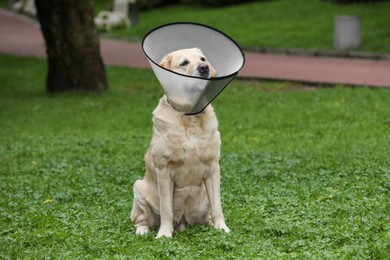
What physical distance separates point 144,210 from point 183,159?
0.68m

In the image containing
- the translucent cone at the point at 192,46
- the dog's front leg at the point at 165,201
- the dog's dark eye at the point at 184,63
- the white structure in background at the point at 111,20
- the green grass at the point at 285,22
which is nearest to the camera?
the translucent cone at the point at 192,46

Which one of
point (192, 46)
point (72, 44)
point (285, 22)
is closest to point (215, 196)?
point (192, 46)

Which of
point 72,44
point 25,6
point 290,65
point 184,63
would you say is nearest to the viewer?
point 184,63

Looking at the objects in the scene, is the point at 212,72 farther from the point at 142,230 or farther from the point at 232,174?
the point at 232,174

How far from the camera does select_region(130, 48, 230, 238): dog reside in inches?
278

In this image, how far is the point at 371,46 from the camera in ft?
70.1

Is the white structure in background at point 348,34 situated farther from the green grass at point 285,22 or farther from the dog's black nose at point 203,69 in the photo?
the dog's black nose at point 203,69

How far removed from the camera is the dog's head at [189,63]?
6957mm

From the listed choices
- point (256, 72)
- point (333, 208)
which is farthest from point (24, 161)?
point (256, 72)

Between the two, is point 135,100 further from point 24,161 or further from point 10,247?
point 10,247

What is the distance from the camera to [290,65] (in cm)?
2041

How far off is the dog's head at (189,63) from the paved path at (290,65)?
9559mm

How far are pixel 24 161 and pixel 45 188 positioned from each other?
1929mm

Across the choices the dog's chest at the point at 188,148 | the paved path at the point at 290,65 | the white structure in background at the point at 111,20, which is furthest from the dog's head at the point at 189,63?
the white structure in background at the point at 111,20
